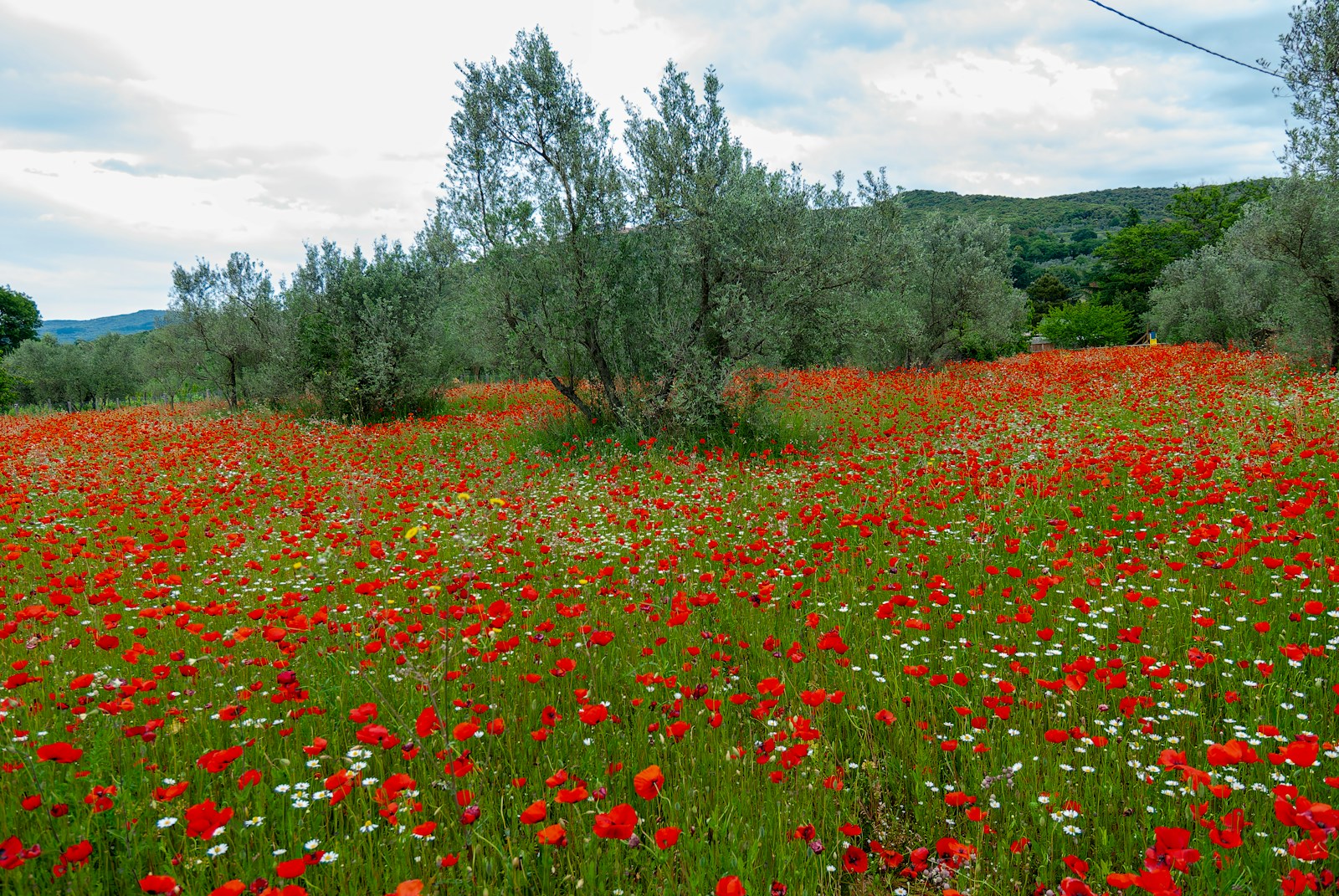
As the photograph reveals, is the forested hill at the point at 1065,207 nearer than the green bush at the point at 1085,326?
No

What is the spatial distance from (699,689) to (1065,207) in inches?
5804

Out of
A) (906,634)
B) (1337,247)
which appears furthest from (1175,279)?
(906,634)

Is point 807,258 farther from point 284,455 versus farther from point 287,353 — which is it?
point 287,353

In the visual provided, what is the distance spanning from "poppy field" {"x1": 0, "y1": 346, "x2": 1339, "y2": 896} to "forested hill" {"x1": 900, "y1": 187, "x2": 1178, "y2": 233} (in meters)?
102

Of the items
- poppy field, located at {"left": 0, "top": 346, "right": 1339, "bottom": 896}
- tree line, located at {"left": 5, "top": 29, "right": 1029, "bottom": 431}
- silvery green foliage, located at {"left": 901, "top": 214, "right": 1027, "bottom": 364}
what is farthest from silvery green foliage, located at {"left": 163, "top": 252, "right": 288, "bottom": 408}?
silvery green foliage, located at {"left": 901, "top": 214, "right": 1027, "bottom": 364}

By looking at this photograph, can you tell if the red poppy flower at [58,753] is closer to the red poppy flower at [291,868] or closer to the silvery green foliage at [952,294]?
the red poppy flower at [291,868]

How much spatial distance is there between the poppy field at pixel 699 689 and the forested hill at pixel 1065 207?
102 metres

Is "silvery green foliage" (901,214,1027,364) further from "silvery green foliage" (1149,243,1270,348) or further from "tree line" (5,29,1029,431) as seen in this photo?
"tree line" (5,29,1029,431)

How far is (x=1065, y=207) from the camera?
122250 mm

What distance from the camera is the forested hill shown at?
104625mm

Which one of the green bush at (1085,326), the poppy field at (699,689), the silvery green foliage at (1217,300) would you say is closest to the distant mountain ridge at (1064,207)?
the green bush at (1085,326)

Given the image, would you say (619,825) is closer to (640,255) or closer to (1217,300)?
(640,255)

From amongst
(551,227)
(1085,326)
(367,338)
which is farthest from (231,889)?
(1085,326)

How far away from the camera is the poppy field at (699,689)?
7.41ft
